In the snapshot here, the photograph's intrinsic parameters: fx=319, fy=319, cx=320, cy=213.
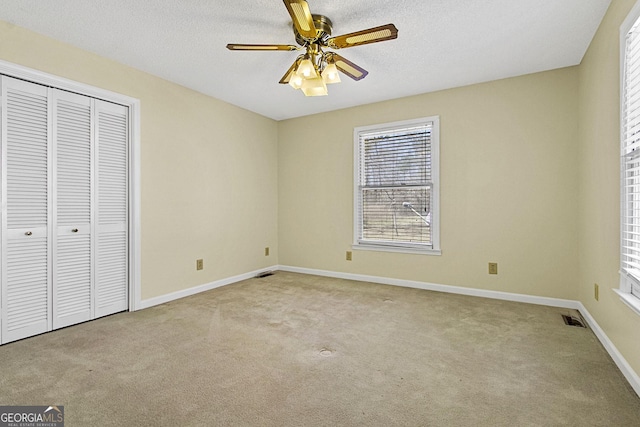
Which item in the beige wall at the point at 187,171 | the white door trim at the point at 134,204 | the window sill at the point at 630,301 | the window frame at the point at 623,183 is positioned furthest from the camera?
the white door trim at the point at 134,204

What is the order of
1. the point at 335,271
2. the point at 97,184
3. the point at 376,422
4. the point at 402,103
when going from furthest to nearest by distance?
the point at 335,271 < the point at 402,103 < the point at 97,184 < the point at 376,422

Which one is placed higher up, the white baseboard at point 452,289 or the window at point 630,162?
the window at point 630,162

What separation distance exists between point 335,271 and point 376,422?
10.3 feet

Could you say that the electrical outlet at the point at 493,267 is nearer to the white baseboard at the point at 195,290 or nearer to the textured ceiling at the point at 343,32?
the textured ceiling at the point at 343,32

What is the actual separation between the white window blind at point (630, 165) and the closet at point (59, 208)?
4003mm

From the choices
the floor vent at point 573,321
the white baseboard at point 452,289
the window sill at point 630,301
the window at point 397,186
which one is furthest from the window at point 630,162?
the window at point 397,186

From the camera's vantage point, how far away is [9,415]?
1603 mm

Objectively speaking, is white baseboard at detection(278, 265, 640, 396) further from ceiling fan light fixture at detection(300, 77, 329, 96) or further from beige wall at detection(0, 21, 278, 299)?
ceiling fan light fixture at detection(300, 77, 329, 96)

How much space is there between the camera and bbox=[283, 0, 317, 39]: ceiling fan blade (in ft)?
5.99

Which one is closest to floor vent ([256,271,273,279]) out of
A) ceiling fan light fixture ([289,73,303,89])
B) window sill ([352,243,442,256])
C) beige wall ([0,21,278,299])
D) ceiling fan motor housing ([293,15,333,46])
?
beige wall ([0,21,278,299])

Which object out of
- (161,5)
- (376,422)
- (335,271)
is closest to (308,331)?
(376,422)

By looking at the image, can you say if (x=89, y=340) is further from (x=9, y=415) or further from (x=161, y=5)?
(x=161, y=5)

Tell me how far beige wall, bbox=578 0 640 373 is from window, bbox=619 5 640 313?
0.11m

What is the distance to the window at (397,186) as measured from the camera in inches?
156
